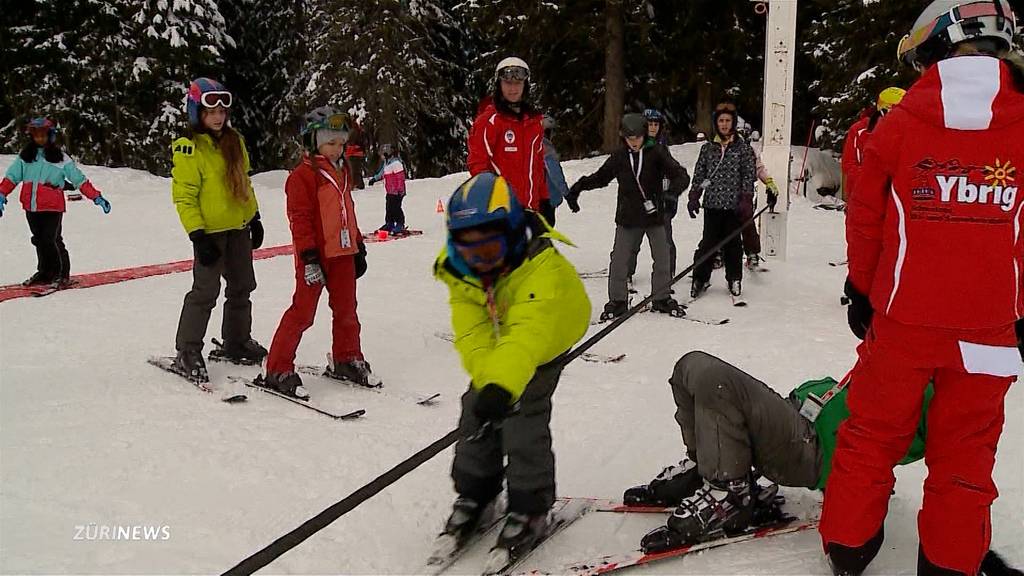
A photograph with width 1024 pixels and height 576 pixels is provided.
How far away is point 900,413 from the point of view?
8.69ft

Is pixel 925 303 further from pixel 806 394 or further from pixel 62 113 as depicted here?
pixel 62 113

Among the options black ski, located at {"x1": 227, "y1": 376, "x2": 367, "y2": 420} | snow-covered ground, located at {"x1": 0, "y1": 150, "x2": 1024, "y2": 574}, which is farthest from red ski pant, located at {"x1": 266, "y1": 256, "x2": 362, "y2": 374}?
snow-covered ground, located at {"x1": 0, "y1": 150, "x2": 1024, "y2": 574}

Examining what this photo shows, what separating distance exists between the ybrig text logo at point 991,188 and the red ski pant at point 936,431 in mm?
415

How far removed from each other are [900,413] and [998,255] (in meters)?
0.59

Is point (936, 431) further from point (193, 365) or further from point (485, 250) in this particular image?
point (193, 365)

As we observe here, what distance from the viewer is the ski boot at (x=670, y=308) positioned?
733 centimetres

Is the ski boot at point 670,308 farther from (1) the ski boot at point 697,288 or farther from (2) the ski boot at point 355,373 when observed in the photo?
(2) the ski boot at point 355,373

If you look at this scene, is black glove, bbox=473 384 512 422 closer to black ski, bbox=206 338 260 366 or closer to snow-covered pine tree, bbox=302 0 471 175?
black ski, bbox=206 338 260 366

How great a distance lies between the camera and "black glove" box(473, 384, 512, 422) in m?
2.67

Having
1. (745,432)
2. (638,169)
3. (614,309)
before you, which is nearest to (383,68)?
(638,169)

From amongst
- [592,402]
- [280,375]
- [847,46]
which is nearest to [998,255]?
[592,402]

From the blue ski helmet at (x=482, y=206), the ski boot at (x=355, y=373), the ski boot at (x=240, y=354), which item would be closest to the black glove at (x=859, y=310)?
the blue ski helmet at (x=482, y=206)

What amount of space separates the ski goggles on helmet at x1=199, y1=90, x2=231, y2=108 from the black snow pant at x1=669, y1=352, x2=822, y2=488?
3.65 metres

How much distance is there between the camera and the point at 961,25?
8.36 ft
